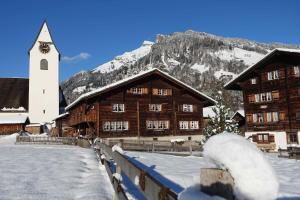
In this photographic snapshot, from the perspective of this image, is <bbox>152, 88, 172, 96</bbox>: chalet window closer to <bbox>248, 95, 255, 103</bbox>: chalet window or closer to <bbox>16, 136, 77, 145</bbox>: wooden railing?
<bbox>248, 95, 255, 103</bbox>: chalet window

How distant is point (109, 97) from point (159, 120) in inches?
298

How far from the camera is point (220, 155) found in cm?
220

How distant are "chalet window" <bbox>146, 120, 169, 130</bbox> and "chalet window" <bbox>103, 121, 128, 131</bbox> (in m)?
3.21

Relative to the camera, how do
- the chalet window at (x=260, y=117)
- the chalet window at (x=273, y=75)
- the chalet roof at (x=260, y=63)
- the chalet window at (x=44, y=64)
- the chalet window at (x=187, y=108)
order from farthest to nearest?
the chalet window at (x=44, y=64), the chalet window at (x=187, y=108), the chalet window at (x=260, y=117), the chalet window at (x=273, y=75), the chalet roof at (x=260, y=63)

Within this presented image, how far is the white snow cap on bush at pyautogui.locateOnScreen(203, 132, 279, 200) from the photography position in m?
1.99

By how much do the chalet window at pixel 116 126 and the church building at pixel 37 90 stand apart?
29.0m

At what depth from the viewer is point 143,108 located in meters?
41.8

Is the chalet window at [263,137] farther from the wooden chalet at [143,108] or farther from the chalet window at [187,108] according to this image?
the chalet window at [187,108]

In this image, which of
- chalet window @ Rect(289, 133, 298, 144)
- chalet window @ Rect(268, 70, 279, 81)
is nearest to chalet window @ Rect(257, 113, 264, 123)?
chalet window @ Rect(289, 133, 298, 144)

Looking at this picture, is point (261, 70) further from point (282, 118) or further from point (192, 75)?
point (192, 75)

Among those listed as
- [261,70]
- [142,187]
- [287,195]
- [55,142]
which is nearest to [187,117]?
[261,70]

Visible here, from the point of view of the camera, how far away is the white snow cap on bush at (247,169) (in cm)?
199

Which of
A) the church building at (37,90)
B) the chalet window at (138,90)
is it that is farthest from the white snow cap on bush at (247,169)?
the church building at (37,90)

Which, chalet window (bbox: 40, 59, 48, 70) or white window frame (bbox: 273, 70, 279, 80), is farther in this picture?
chalet window (bbox: 40, 59, 48, 70)
